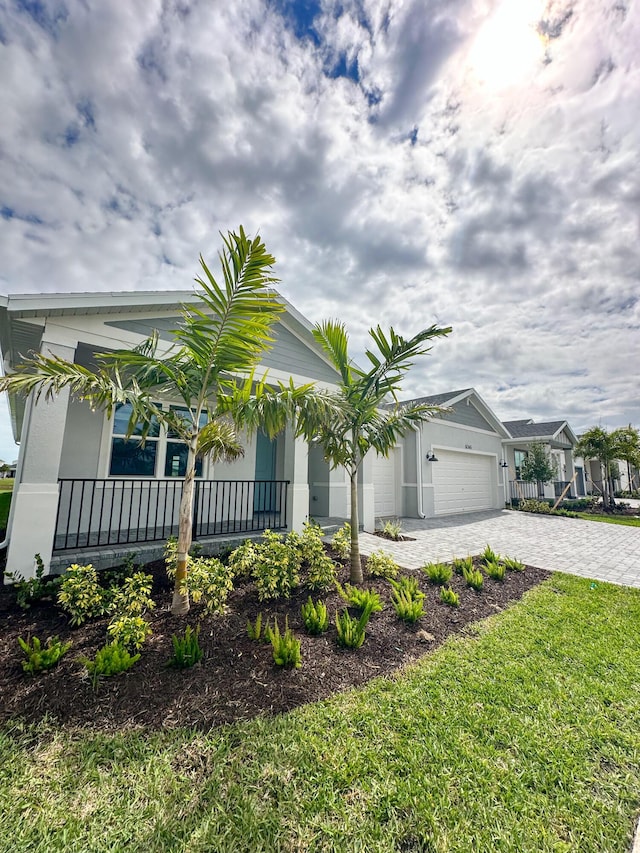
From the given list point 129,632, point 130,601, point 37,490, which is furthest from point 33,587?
point 129,632

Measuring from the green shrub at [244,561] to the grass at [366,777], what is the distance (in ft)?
7.53

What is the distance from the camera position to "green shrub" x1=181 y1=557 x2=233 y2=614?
13.9ft

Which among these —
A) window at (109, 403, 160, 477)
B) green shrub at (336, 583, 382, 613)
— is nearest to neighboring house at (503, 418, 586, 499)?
green shrub at (336, 583, 382, 613)

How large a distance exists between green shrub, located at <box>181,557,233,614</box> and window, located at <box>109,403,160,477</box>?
4.11 metres

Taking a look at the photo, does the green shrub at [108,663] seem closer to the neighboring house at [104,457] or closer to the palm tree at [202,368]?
the palm tree at [202,368]

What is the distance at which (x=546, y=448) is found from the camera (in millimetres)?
19453

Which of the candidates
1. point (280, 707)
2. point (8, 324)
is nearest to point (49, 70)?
point (8, 324)

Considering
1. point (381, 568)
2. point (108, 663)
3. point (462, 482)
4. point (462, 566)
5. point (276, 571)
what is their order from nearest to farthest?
point (108, 663)
point (276, 571)
point (381, 568)
point (462, 566)
point (462, 482)

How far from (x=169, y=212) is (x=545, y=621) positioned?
951 cm

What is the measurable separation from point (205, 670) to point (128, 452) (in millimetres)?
5744

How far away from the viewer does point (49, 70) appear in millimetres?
5332

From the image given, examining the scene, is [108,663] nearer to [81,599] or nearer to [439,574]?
[81,599]

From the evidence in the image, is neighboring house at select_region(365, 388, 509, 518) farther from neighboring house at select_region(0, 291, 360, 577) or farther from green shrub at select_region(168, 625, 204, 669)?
green shrub at select_region(168, 625, 204, 669)

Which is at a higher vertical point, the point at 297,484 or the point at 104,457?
the point at 104,457
